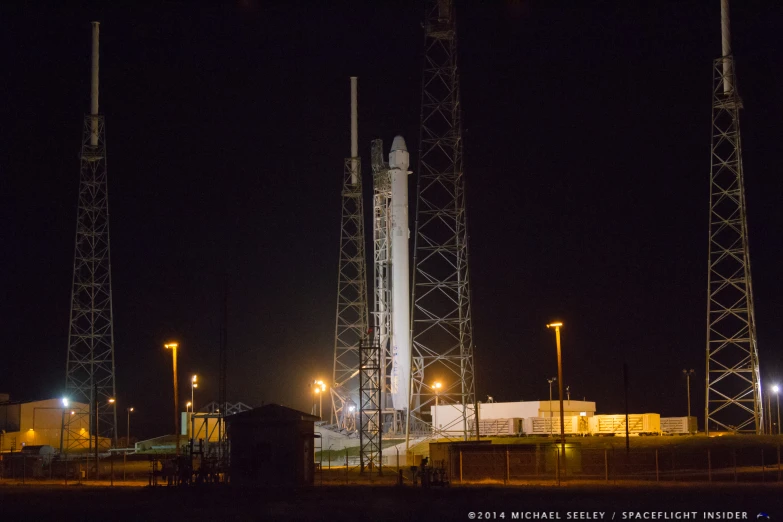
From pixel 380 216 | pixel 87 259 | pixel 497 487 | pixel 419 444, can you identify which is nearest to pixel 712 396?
pixel 380 216

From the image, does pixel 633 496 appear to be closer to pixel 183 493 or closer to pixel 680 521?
pixel 680 521

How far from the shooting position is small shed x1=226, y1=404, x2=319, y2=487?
4353cm

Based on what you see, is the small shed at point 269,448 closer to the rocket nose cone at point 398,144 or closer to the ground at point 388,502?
the ground at point 388,502

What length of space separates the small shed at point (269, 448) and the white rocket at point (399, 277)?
3621 centimetres

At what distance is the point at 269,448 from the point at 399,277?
39204 millimetres

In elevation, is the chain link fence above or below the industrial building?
below

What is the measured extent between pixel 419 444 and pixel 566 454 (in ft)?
60.0

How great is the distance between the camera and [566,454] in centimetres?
5072

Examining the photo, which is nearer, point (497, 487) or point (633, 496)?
point (633, 496)

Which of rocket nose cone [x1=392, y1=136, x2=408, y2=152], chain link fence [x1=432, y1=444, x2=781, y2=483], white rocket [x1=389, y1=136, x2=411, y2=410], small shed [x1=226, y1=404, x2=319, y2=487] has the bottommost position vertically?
chain link fence [x1=432, y1=444, x2=781, y2=483]

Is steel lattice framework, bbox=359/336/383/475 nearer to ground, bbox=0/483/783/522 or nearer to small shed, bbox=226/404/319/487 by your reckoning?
small shed, bbox=226/404/319/487

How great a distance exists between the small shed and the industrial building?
41.3 m

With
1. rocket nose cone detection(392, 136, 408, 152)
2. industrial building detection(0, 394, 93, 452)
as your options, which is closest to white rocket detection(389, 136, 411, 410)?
rocket nose cone detection(392, 136, 408, 152)

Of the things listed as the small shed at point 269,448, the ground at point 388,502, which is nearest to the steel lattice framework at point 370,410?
the small shed at point 269,448
